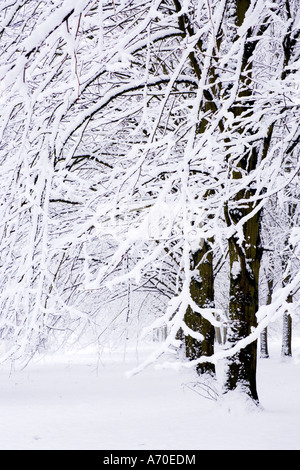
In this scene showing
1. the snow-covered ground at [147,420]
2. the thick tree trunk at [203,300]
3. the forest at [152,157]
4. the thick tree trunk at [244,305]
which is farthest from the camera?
the thick tree trunk at [203,300]

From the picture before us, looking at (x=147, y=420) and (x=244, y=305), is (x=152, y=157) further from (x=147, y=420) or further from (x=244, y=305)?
(x=147, y=420)

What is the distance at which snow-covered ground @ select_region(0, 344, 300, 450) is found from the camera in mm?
5312

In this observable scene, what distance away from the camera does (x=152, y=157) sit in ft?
25.3

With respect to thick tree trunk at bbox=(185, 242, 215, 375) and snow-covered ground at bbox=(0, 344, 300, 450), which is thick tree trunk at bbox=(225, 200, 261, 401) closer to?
snow-covered ground at bbox=(0, 344, 300, 450)

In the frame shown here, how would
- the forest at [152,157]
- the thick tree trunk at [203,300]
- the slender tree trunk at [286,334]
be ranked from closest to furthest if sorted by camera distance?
the forest at [152,157] → the thick tree trunk at [203,300] → the slender tree trunk at [286,334]

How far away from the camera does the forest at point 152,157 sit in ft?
10.5

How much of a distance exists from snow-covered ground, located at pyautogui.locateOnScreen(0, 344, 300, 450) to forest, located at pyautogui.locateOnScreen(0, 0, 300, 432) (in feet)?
2.08

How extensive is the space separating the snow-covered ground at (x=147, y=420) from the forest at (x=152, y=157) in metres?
0.63

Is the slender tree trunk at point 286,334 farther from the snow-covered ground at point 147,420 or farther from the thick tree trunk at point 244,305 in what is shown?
the thick tree trunk at point 244,305

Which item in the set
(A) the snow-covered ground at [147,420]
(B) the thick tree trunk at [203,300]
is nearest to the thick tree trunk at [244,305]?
(A) the snow-covered ground at [147,420]

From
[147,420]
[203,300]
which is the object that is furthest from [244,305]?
[203,300]

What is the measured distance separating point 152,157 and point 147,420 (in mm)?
4064

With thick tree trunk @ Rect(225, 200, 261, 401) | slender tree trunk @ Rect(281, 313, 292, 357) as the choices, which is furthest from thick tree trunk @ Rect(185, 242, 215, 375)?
slender tree trunk @ Rect(281, 313, 292, 357)
